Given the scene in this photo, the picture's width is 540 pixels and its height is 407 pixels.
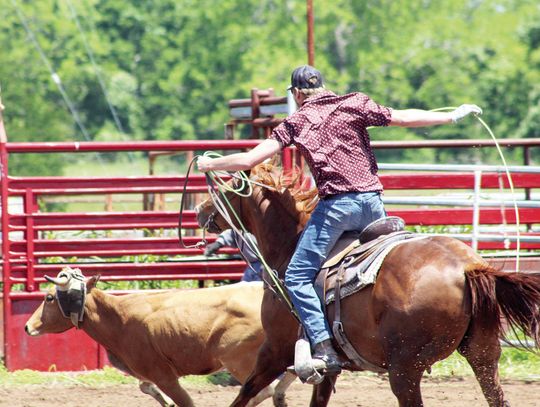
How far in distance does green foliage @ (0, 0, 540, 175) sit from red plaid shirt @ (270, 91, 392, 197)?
138 feet

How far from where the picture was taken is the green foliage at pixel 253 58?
166 ft

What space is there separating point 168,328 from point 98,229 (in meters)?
1.87

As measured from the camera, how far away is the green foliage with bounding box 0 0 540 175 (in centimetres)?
5062

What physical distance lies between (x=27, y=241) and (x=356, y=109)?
4416mm

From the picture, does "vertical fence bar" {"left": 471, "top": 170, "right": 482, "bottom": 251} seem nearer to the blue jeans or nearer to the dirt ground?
the dirt ground

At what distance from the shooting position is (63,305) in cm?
798

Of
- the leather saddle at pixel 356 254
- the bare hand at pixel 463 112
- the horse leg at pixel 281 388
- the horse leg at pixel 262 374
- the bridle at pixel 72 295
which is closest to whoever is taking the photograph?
the leather saddle at pixel 356 254

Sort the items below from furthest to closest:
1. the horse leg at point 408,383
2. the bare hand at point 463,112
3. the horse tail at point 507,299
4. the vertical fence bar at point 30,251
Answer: the vertical fence bar at point 30,251 → the bare hand at point 463,112 → the horse leg at point 408,383 → the horse tail at point 507,299

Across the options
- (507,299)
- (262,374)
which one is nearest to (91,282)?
(262,374)

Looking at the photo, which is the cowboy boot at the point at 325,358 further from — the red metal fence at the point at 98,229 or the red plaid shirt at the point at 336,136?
the red metal fence at the point at 98,229

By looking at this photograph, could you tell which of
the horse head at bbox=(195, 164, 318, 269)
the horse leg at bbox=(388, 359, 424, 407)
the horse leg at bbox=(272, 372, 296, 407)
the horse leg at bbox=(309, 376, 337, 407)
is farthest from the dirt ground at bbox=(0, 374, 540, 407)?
the horse leg at bbox=(388, 359, 424, 407)

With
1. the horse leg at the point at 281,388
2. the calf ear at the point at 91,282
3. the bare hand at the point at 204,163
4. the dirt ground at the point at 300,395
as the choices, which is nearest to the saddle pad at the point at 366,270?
the bare hand at the point at 204,163

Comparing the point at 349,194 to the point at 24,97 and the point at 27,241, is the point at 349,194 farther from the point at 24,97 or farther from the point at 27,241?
the point at 24,97

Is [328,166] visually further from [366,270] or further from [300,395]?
[300,395]
